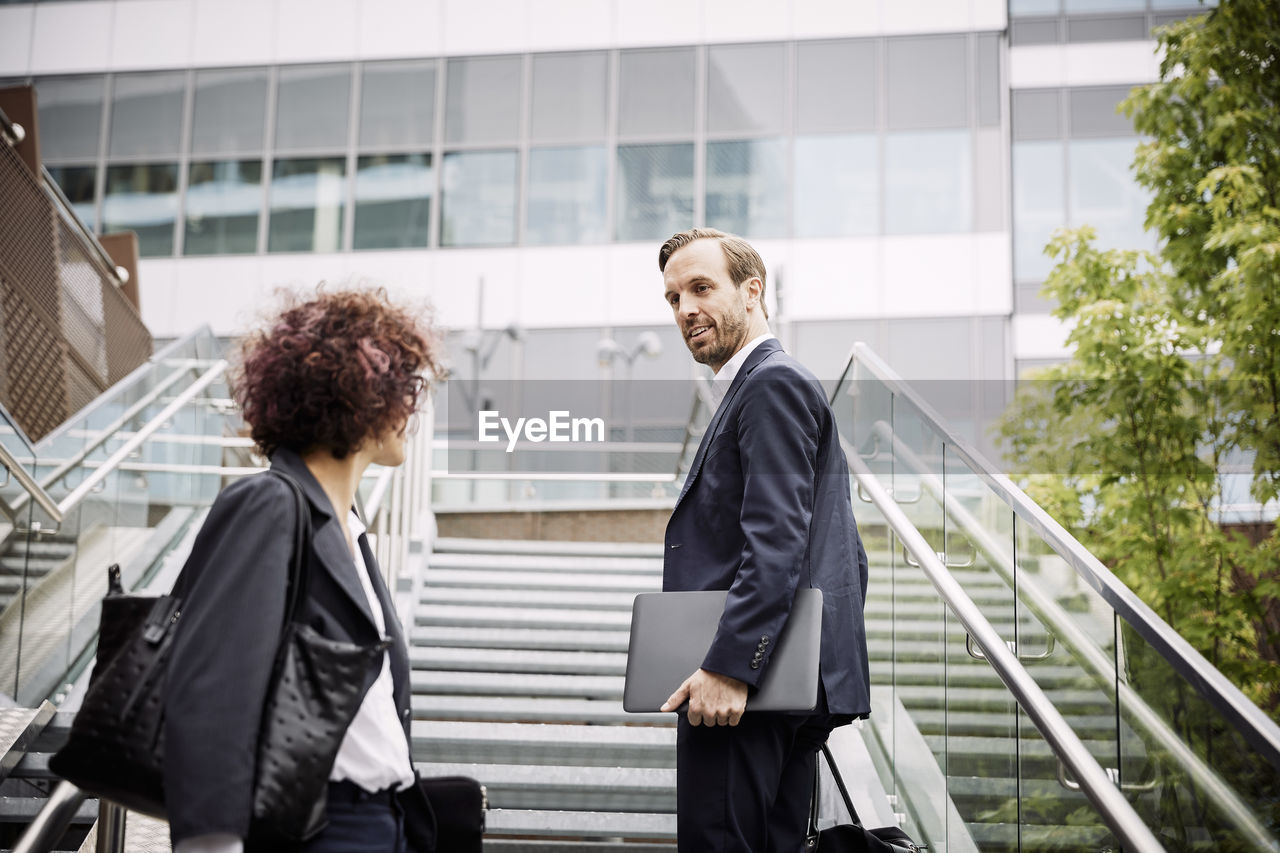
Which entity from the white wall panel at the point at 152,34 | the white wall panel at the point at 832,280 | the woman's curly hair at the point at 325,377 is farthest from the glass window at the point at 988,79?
the woman's curly hair at the point at 325,377

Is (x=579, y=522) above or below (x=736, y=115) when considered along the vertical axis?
below

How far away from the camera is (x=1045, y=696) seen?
8.65ft

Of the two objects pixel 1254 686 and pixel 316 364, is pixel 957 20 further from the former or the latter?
pixel 316 364

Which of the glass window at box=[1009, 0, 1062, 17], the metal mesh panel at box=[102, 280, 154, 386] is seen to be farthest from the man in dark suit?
the glass window at box=[1009, 0, 1062, 17]

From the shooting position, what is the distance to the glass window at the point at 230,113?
15.0 m

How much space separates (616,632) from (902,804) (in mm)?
2271

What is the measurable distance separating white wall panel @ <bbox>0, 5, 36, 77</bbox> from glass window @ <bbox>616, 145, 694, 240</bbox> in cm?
780

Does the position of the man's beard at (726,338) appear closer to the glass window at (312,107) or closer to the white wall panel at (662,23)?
the white wall panel at (662,23)

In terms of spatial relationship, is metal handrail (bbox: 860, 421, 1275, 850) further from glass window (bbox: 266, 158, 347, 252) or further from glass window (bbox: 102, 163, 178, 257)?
glass window (bbox: 102, 163, 178, 257)

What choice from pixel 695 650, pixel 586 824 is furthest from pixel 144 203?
pixel 695 650

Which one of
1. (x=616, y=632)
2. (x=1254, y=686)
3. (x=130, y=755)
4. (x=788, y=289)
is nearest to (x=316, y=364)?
(x=130, y=755)

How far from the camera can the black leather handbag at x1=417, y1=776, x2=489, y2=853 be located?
1.82 metres

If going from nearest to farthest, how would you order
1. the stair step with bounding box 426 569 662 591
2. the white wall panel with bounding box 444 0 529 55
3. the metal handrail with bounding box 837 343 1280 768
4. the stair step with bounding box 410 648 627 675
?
the metal handrail with bounding box 837 343 1280 768, the stair step with bounding box 410 648 627 675, the stair step with bounding box 426 569 662 591, the white wall panel with bounding box 444 0 529 55

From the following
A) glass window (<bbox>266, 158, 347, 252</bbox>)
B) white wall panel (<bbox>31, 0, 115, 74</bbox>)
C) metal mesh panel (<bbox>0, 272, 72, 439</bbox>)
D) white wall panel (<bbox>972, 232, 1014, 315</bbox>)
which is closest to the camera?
metal mesh panel (<bbox>0, 272, 72, 439</bbox>)
